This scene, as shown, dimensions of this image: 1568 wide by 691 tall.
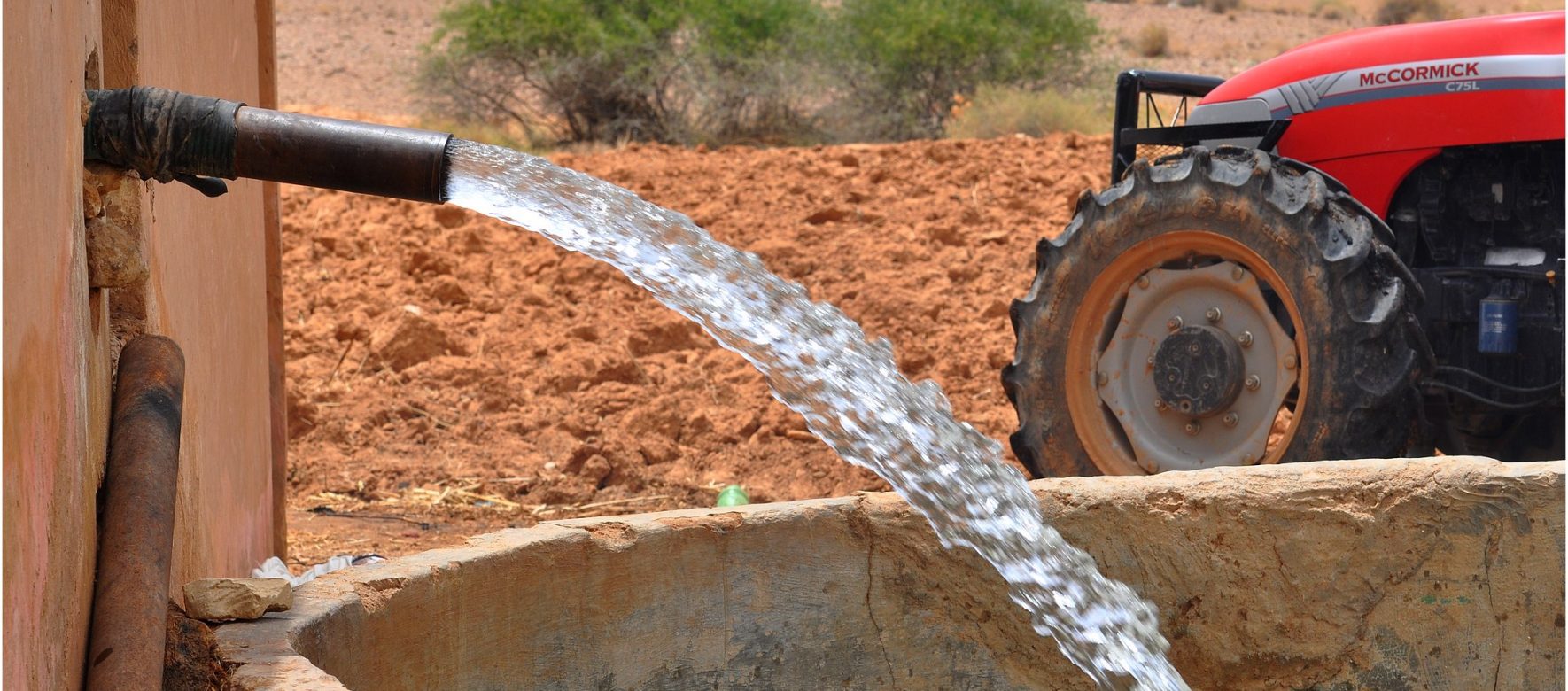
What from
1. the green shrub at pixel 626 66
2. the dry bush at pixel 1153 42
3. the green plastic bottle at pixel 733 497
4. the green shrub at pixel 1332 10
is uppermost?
the green shrub at pixel 1332 10

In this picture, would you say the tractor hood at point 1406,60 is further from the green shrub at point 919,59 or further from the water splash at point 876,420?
the green shrub at point 919,59

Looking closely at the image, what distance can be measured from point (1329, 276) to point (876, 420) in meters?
1.77

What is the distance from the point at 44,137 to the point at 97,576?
0.63 meters

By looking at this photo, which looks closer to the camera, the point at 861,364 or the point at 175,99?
the point at 175,99

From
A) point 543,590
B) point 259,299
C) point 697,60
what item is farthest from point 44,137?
point 697,60

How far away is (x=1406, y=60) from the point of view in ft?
15.0

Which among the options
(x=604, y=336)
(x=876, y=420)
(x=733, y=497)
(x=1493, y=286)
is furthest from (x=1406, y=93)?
(x=604, y=336)

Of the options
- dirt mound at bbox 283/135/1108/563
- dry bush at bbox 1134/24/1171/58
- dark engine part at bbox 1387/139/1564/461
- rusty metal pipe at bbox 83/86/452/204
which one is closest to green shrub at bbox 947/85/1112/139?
dirt mound at bbox 283/135/1108/563

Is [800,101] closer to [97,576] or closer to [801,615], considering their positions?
[801,615]

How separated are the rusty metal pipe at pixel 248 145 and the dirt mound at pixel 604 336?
317cm

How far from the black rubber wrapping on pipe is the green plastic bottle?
3.60m

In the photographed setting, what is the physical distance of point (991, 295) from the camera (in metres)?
8.19

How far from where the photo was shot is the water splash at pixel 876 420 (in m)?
2.79

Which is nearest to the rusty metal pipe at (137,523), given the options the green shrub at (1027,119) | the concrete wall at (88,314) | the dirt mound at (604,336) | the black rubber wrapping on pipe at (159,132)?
the concrete wall at (88,314)
